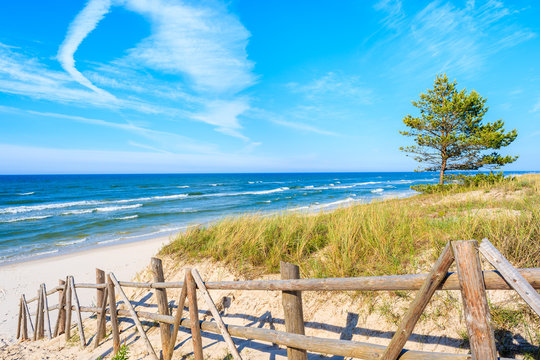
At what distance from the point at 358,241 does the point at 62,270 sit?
12212 millimetres

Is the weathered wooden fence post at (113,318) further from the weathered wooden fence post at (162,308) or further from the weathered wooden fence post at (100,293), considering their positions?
the weathered wooden fence post at (162,308)

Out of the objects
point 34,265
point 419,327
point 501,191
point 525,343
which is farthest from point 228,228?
point 501,191

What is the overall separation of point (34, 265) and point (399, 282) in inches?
599

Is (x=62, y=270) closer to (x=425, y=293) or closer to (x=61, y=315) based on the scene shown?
(x=61, y=315)

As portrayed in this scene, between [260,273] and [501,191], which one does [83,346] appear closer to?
[260,273]

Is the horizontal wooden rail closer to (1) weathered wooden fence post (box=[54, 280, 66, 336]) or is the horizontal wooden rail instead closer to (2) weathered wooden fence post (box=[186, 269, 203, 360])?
(2) weathered wooden fence post (box=[186, 269, 203, 360])

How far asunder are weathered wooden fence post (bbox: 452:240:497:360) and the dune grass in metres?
2.62

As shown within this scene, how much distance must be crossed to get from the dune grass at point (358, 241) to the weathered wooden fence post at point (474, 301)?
8.60 ft

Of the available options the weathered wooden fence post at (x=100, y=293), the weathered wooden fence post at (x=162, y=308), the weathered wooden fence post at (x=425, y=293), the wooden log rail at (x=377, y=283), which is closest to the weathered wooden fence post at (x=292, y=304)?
the wooden log rail at (x=377, y=283)

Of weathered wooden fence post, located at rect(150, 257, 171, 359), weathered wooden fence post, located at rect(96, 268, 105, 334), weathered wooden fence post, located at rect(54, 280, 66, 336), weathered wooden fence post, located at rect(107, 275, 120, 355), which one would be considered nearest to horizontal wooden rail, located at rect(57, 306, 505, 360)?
weathered wooden fence post, located at rect(150, 257, 171, 359)

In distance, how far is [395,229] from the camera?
18.5 feet

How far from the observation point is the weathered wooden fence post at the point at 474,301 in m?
1.93

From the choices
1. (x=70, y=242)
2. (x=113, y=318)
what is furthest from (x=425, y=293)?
(x=70, y=242)

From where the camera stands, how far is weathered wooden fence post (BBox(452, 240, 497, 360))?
1926 millimetres
